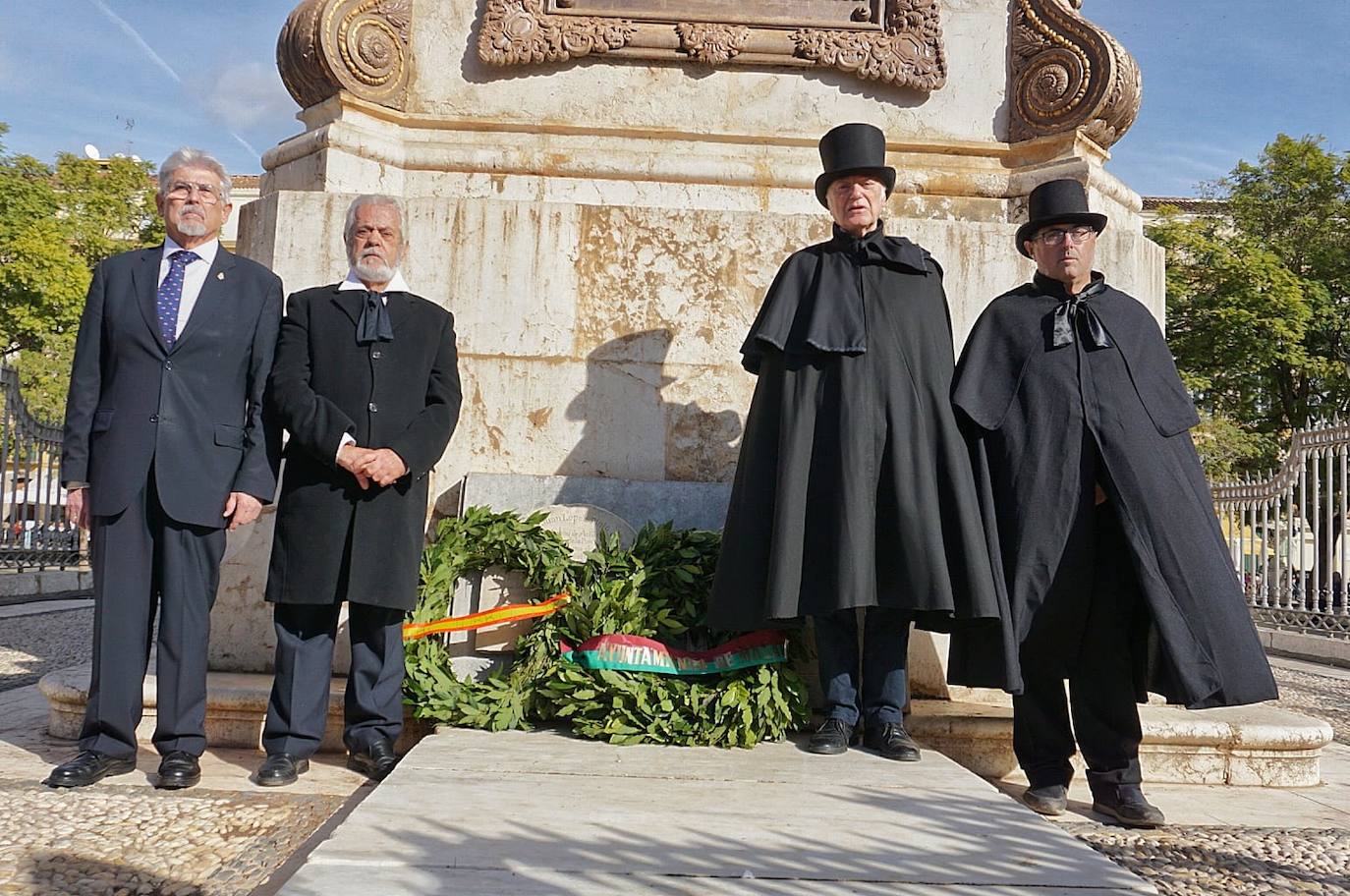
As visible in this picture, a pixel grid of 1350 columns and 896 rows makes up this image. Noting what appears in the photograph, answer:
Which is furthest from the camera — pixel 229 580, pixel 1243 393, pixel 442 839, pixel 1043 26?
pixel 1243 393

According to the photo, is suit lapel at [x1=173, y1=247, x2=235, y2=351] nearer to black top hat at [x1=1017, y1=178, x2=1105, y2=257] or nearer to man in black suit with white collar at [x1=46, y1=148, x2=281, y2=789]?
man in black suit with white collar at [x1=46, y1=148, x2=281, y2=789]

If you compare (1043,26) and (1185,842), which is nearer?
(1185,842)

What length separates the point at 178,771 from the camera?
3.59 meters

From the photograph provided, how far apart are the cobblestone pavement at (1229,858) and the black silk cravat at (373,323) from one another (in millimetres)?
2892

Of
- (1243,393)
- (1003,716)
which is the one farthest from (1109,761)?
(1243,393)

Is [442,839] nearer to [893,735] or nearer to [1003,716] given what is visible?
[893,735]

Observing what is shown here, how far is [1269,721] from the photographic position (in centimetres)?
445

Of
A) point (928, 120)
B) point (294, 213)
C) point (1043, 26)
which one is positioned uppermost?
point (1043, 26)

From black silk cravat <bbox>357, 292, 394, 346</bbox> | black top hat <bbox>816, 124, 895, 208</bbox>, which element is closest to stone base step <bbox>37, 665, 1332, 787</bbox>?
black silk cravat <bbox>357, 292, 394, 346</bbox>

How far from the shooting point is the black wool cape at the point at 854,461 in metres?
3.83

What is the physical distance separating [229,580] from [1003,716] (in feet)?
11.0

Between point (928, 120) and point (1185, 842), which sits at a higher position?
point (928, 120)

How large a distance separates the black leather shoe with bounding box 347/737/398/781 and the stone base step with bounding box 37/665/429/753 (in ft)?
1.13

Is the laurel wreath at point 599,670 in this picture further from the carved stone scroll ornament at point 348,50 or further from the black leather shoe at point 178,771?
the carved stone scroll ornament at point 348,50
